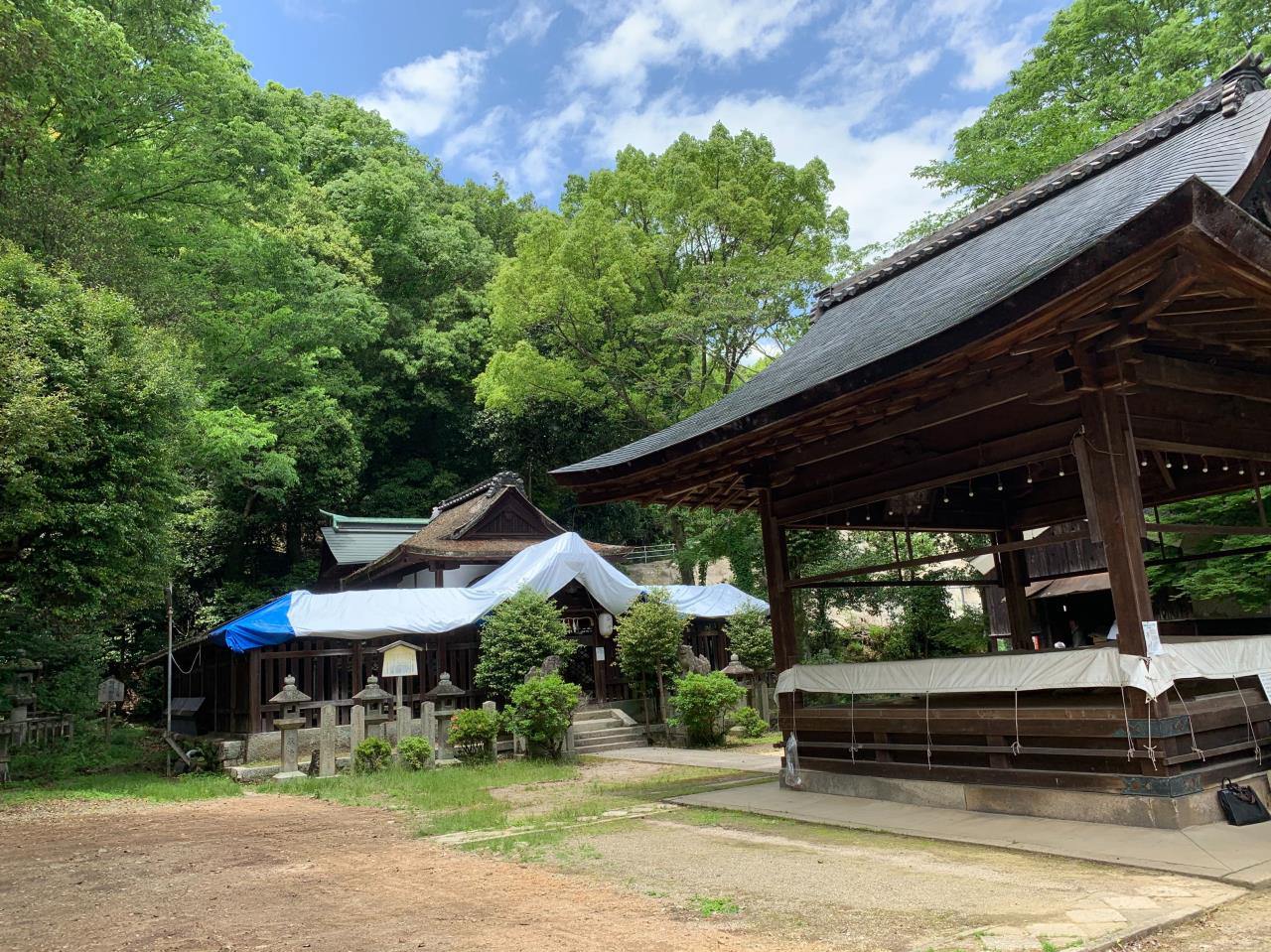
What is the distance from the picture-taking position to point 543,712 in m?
13.3

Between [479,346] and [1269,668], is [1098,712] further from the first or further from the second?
[479,346]

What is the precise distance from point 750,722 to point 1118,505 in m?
10.5

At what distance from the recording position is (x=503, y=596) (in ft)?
57.9

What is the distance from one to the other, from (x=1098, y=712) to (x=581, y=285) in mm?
21528

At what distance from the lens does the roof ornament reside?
7.63m

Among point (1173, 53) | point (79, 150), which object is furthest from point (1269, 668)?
point (79, 150)

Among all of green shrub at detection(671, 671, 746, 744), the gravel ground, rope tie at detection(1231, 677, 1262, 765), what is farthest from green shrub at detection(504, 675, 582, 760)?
rope tie at detection(1231, 677, 1262, 765)

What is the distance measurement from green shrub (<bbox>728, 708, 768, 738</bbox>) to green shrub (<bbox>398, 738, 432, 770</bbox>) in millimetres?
5632

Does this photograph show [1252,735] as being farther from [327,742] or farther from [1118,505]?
[327,742]

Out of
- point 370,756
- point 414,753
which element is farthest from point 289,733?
point 414,753

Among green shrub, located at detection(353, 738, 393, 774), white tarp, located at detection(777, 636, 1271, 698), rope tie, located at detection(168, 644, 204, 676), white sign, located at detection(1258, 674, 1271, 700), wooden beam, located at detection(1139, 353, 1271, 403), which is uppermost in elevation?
wooden beam, located at detection(1139, 353, 1271, 403)

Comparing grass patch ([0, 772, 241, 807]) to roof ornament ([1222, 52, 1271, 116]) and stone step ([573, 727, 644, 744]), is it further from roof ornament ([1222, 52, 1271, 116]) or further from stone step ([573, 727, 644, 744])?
roof ornament ([1222, 52, 1271, 116])

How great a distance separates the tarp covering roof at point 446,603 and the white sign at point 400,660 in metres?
1.30

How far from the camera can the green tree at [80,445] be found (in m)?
11.0
